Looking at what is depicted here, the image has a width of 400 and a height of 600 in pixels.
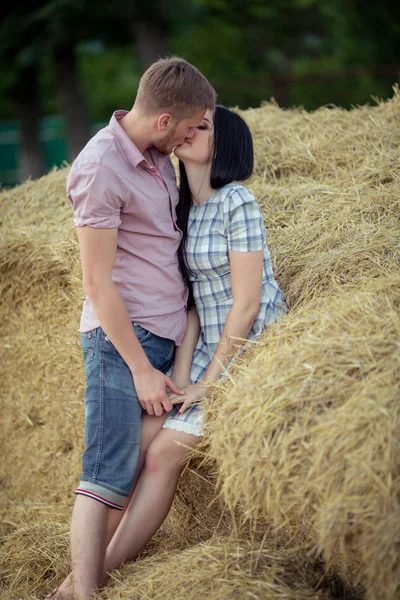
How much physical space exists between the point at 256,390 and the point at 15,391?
2329 millimetres

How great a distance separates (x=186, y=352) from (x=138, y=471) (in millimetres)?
535

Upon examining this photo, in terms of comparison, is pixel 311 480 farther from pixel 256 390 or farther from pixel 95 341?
pixel 95 341

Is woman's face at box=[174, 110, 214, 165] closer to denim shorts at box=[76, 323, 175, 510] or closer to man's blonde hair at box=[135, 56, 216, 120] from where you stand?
man's blonde hair at box=[135, 56, 216, 120]

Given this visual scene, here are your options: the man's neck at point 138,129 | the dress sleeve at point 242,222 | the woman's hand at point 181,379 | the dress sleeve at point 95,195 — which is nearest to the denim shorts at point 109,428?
the woman's hand at point 181,379

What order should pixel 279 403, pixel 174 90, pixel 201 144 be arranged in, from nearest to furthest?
pixel 279 403 < pixel 174 90 < pixel 201 144

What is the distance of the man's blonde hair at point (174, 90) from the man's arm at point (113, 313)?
1.79 ft

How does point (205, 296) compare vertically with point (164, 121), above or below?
below

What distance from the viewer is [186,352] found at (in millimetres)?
3076

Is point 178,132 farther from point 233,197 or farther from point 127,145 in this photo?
point 233,197

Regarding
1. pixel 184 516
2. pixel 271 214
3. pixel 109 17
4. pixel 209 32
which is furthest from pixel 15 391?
pixel 209 32

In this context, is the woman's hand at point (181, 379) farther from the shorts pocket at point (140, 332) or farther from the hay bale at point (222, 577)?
the hay bale at point (222, 577)

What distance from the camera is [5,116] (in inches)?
1102

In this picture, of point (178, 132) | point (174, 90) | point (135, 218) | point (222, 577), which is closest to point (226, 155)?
point (178, 132)

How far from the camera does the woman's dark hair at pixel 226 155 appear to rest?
2.99 metres
